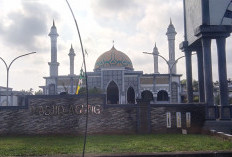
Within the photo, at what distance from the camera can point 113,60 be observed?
2211 inches

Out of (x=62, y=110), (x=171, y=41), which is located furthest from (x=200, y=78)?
(x=171, y=41)

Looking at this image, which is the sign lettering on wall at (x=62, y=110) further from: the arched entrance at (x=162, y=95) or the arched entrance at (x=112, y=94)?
the arched entrance at (x=162, y=95)

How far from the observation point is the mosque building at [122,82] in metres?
51.3

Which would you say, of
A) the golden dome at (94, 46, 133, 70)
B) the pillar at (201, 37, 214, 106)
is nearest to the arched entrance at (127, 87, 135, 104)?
the golden dome at (94, 46, 133, 70)

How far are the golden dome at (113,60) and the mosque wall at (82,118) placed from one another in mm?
37012

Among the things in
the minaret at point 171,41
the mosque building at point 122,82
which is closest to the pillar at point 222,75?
the mosque building at point 122,82

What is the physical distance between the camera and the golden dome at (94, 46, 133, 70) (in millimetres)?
55938

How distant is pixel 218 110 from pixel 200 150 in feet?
26.0

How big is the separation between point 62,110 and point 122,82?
113ft

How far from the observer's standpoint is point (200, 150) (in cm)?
1084

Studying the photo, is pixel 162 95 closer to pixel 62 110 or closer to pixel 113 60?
pixel 113 60

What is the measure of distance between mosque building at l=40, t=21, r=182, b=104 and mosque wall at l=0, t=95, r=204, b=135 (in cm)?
3219

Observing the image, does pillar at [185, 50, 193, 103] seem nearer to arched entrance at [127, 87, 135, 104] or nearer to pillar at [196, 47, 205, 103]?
pillar at [196, 47, 205, 103]

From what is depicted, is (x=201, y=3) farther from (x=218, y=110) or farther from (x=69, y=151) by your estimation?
(x=69, y=151)
